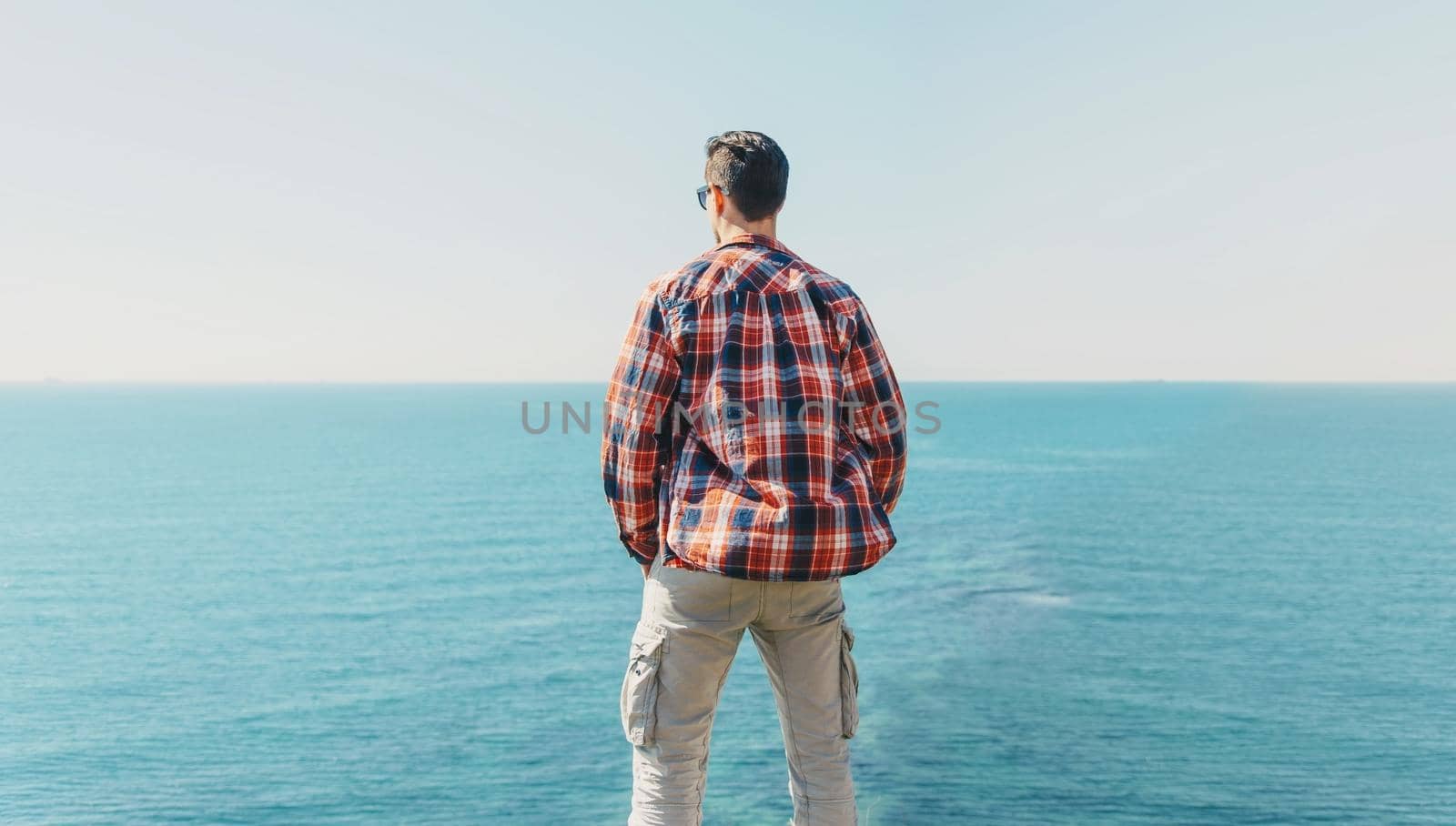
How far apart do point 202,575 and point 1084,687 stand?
46051mm

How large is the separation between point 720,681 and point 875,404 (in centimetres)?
100

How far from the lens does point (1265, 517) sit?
59531 millimetres

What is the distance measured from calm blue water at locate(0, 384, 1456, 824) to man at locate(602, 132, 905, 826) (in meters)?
19.0

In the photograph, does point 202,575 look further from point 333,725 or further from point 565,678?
point 565,678

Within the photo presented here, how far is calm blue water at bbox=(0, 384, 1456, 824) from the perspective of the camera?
74.4ft

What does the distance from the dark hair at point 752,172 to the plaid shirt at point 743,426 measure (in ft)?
0.41

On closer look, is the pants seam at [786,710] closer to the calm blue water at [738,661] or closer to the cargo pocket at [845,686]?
the cargo pocket at [845,686]

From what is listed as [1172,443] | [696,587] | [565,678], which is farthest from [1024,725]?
[1172,443]

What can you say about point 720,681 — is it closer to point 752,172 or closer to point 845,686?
point 845,686

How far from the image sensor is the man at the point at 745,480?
8.26 feet

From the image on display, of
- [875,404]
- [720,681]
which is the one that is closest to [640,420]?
[875,404]

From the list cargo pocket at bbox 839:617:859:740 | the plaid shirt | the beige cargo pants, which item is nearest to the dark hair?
the plaid shirt

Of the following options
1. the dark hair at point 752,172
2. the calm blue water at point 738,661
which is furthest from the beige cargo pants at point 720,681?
the calm blue water at point 738,661

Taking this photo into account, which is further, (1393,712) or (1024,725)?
(1393,712)
